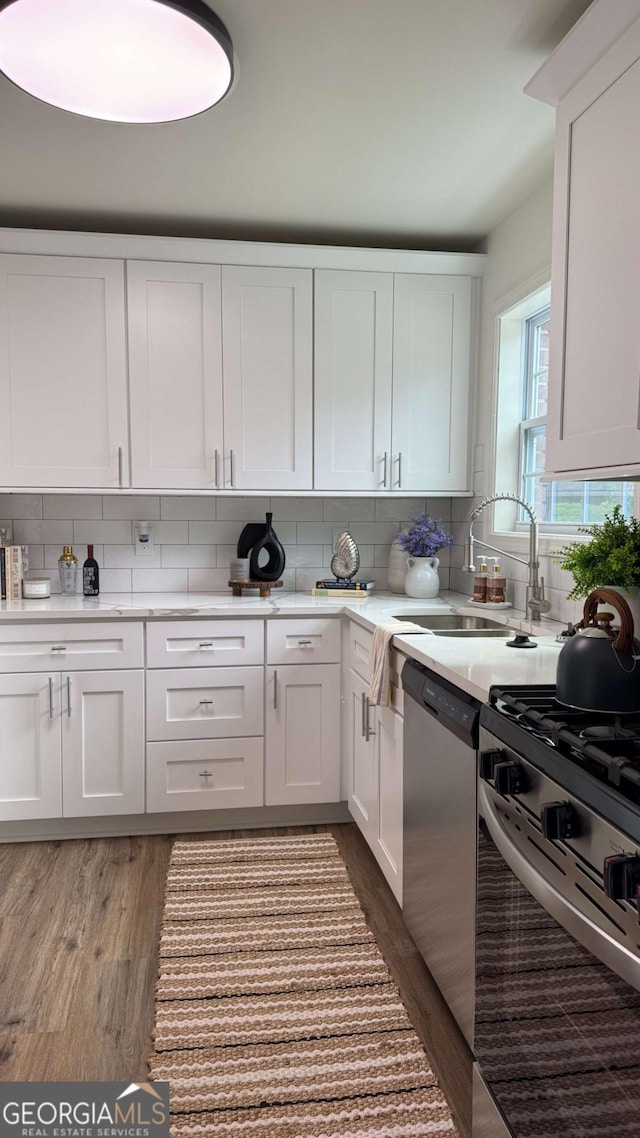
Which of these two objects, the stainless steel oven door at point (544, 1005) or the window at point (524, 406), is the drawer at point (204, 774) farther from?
the stainless steel oven door at point (544, 1005)

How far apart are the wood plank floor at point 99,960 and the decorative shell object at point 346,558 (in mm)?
1133

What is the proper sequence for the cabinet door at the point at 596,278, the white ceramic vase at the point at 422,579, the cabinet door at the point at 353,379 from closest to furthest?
the cabinet door at the point at 596,278 → the cabinet door at the point at 353,379 → the white ceramic vase at the point at 422,579

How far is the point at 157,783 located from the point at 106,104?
2.36m

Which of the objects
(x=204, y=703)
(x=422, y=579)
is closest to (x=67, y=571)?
(x=204, y=703)

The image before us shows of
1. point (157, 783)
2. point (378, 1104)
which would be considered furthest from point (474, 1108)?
point (157, 783)

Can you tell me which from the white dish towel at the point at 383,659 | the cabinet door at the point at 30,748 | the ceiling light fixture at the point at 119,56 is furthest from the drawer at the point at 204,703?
the ceiling light fixture at the point at 119,56

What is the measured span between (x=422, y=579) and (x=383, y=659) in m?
1.10

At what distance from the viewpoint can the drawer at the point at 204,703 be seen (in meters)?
3.08

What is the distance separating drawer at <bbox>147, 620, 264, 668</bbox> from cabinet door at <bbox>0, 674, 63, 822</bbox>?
1.36 feet

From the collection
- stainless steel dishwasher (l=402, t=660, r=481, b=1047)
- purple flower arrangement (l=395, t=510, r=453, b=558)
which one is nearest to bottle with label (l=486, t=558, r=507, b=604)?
purple flower arrangement (l=395, t=510, r=453, b=558)

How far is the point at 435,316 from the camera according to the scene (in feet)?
11.2

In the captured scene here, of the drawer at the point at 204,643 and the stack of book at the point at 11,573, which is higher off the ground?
the stack of book at the point at 11,573

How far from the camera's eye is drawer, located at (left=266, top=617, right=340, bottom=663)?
10.3 feet

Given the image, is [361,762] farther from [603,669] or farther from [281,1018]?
[603,669]
